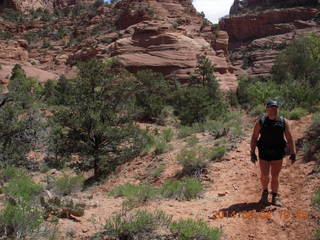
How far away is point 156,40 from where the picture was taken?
42.5m

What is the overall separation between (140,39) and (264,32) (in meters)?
40.6

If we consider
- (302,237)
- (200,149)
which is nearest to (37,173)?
(200,149)

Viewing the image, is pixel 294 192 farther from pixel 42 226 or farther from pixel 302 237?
pixel 42 226

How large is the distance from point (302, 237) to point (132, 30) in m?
44.4

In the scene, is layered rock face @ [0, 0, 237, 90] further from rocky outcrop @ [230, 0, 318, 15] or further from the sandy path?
Answer: rocky outcrop @ [230, 0, 318, 15]

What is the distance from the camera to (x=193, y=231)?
4051 millimetres

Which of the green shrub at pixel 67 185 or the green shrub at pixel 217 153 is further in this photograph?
the green shrub at pixel 217 153

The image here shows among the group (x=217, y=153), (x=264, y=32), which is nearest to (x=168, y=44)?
(x=217, y=153)

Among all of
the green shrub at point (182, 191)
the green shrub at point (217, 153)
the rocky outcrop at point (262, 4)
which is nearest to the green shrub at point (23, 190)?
the green shrub at point (182, 191)

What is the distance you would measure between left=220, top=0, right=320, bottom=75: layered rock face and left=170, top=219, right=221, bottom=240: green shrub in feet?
200

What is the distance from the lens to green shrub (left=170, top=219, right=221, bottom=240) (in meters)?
4.00

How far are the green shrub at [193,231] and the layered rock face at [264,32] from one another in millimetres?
61015

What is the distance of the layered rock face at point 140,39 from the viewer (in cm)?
4059
